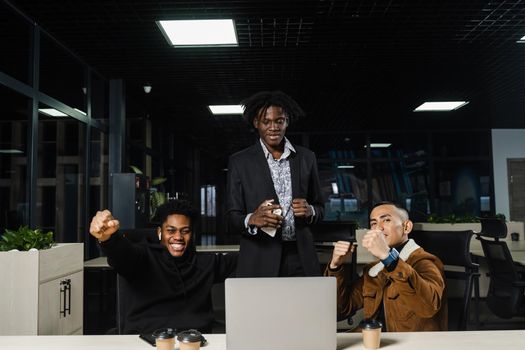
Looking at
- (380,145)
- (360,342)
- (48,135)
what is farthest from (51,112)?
(380,145)

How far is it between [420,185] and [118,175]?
7.39 meters

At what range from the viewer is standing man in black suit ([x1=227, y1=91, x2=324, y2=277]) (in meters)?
2.18

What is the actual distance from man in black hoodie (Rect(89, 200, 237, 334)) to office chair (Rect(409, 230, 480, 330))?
1003 mm

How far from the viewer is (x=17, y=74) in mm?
4145

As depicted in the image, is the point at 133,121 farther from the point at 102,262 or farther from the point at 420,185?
the point at 420,185

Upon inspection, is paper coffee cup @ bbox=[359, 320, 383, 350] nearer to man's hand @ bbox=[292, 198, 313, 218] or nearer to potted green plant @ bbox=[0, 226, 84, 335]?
man's hand @ bbox=[292, 198, 313, 218]

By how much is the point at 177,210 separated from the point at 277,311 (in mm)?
1096

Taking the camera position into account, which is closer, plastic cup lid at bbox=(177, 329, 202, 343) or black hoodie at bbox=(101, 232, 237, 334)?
plastic cup lid at bbox=(177, 329, 202, 343)

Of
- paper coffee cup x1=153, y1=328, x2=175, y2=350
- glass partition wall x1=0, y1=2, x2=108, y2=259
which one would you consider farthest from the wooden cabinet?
paper coffee cup x1=153, y1=328, x2=175, y2=350

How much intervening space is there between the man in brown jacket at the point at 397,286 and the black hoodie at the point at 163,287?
1.96 feet

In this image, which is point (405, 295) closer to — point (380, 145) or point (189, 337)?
point (189, 337)

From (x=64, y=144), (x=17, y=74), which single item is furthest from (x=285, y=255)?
(x=64, y=144)

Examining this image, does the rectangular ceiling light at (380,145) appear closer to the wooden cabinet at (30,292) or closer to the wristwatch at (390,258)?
the wooden cabinet at (30,292)

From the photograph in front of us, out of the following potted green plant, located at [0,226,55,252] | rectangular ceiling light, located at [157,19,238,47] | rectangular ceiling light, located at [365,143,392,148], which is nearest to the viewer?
potted green plant, located at [0,226,55,252]
